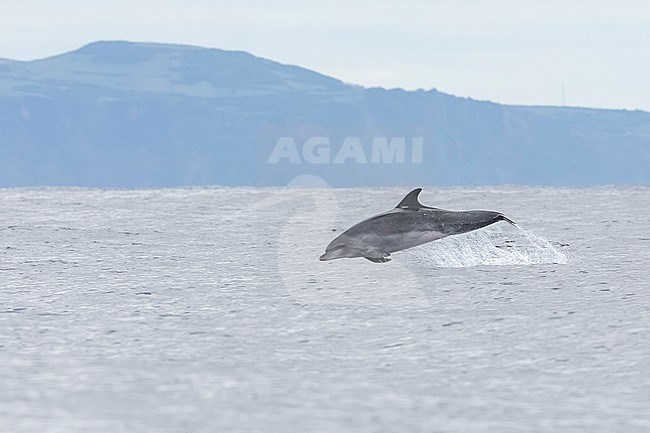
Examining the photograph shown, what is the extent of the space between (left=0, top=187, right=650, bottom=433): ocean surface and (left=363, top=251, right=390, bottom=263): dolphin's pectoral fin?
0.46 feet

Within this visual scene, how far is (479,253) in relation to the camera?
11.4m

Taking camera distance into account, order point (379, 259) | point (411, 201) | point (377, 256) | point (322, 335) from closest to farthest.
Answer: point (322, 335) < point (379, 259) < point (377, 256) < point (411, 201)

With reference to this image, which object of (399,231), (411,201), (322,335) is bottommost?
(322,335)

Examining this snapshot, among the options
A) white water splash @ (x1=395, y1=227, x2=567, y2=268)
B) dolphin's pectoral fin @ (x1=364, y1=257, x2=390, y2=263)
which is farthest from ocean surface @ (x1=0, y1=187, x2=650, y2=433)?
dolphin's pectoral fin @ (x1=364, y1=257, x2=390, y2=263)

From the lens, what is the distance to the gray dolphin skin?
36.1 ft

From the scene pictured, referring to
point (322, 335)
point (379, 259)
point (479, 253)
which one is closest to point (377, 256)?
point (379, 259)

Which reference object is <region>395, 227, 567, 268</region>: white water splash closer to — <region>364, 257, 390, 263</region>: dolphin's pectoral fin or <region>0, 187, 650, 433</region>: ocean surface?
<region>0, 187, 650, 433</region>: ocean surface

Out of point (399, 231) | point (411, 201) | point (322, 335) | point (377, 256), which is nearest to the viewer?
point (322, 335)

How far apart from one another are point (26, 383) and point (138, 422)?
1225 millimetres

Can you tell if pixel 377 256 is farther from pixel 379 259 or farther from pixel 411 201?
pixel 411 201

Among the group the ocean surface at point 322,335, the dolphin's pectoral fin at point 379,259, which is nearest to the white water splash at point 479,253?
the ocean surface at point 322,335

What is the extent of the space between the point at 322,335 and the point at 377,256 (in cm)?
398

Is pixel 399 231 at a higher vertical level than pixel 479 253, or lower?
higher

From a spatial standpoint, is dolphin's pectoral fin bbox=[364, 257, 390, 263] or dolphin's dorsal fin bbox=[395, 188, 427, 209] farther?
dolphin's dorsal fin bbox=[395, 188, 427, 209]
